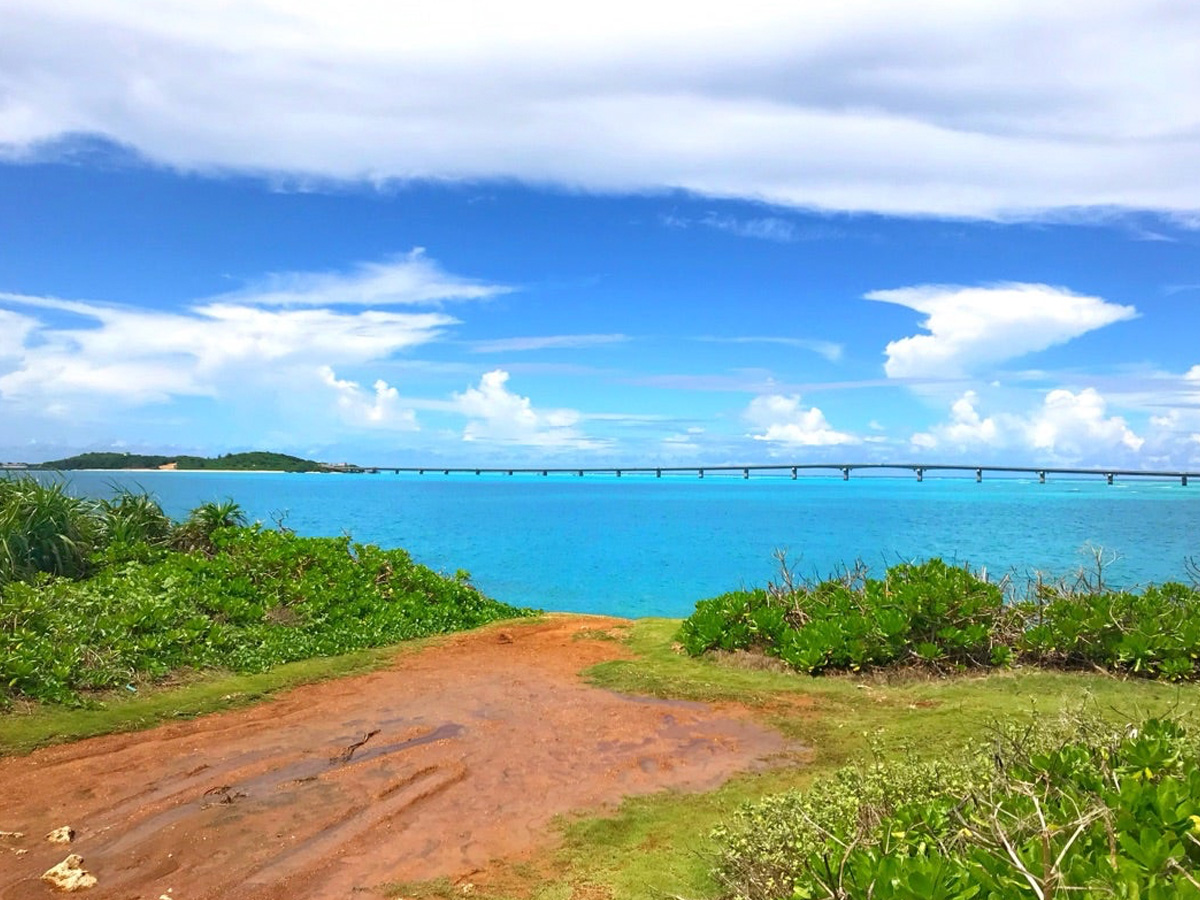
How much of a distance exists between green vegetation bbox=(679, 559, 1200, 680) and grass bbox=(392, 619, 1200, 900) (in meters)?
0.29

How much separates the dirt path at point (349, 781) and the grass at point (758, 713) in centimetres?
33

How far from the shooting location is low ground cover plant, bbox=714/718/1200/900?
2855 mm

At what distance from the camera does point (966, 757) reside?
5613 millimetres

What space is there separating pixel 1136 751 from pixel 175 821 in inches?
228

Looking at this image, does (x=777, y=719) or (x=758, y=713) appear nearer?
(x=777, y=719)

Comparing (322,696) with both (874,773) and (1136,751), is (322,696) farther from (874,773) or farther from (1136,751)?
(1136,751)

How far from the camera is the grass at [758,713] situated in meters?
5.23

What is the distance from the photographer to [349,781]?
22.5 ft

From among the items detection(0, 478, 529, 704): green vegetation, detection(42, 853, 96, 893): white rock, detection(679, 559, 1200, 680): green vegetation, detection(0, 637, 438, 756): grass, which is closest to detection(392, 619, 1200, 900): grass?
detection(679, 559, 1200, 680): green vegetation

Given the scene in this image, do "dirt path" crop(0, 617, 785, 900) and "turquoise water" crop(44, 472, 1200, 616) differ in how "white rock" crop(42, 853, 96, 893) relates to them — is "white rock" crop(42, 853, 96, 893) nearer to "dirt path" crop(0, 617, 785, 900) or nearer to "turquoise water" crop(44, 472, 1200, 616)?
"dirt path" crop(0, 617, 785, 900)

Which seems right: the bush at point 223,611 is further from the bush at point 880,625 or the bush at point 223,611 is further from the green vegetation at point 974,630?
the green vegetation at point 974,630

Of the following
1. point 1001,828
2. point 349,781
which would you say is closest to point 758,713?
point 349,781

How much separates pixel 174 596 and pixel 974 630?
10143 millimetres

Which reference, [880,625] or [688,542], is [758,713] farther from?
[688,542]
